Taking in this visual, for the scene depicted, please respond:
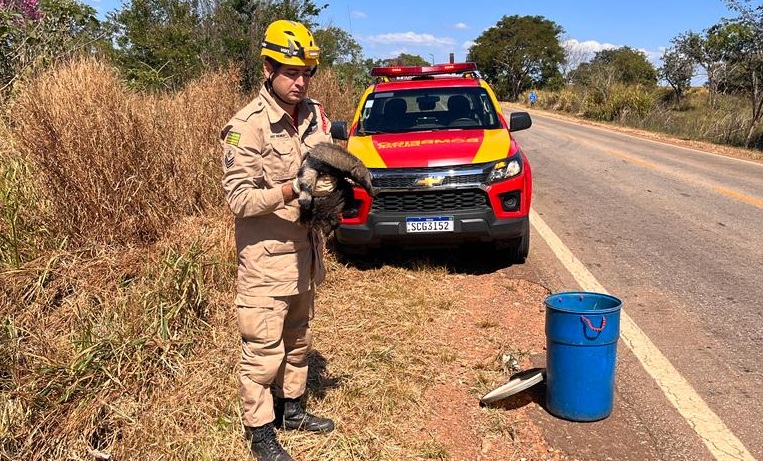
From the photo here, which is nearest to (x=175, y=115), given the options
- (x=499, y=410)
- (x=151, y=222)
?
(x=151, y=222)

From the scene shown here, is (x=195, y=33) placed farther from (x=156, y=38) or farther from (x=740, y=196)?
(x=740, y=196)

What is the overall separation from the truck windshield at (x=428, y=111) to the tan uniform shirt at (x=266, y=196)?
366 centimetres

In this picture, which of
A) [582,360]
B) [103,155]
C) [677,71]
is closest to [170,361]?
[103,155]

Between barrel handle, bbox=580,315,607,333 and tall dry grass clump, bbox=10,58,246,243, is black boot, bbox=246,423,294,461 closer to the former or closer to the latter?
barrel handle, bbox=580,315,607,333

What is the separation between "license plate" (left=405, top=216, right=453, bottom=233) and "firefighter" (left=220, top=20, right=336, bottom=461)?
242 centimetres

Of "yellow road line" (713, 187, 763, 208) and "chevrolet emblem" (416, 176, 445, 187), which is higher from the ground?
"chevrolet emblem" (416, 176, 445, 187)

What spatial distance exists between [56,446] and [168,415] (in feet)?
1.77

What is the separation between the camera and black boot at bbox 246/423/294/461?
9.34ft

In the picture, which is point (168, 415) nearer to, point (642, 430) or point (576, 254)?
point (642, 430)

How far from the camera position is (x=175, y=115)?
19.5 ft

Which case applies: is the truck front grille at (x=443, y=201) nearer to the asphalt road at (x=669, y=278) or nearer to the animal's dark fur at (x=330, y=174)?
the asphalt road at (x=669, y=278)

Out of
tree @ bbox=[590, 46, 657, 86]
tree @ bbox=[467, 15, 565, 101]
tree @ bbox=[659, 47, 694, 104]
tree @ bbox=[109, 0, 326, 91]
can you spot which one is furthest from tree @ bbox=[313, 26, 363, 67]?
tree @ bbox=[467, 15, 565, 101]

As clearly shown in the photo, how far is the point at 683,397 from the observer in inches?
136

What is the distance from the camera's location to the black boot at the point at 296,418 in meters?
3.15
